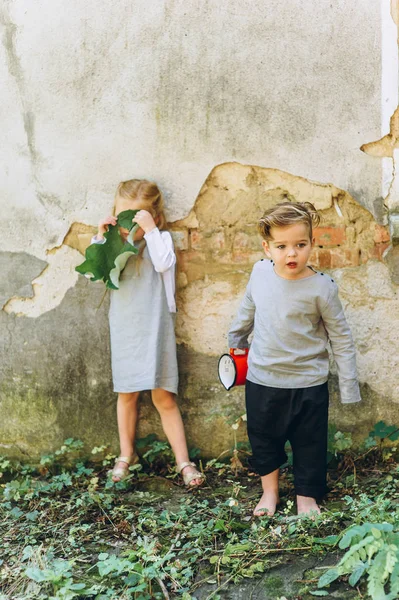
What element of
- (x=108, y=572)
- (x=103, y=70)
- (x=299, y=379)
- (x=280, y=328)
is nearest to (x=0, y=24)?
(x=103, y=70)

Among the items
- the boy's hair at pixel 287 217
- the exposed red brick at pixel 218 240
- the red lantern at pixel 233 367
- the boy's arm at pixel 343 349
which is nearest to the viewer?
the boy's hair at pixel 287 217

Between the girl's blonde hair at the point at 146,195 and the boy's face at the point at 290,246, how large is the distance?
0.74m

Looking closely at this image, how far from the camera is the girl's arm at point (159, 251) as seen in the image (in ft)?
11.0

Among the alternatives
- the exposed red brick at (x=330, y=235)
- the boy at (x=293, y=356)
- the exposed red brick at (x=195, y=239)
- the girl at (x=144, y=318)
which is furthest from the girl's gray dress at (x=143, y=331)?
the exposed red brick at (x=330, y=235)

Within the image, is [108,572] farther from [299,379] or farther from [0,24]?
[0,24]

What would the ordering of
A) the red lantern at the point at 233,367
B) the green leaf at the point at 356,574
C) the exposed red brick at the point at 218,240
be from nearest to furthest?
the green leaf at the point at 356,574 → the red lantern at the point at 233,367 → the exposed red brick at the point at 218,240

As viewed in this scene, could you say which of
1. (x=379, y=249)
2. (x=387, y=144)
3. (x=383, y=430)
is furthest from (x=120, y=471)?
(x=387, y=144)

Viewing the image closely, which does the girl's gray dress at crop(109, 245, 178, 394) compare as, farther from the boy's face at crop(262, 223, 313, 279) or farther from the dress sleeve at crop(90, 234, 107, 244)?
the boy's face at crop(262, 223, 313, 279)

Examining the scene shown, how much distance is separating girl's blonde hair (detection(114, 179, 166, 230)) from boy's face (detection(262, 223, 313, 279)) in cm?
74

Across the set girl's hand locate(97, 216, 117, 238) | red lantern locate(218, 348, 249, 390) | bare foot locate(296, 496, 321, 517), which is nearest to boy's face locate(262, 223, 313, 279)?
red lantern locate(218, 348, 249, 390)

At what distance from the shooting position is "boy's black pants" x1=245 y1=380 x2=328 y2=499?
3084 mm

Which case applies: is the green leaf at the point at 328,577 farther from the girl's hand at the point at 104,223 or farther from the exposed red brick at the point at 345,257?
the girl's hand at the point at 104,223

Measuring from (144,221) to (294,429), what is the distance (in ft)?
4.12

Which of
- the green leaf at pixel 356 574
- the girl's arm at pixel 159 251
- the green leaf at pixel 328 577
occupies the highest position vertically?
the girl's arm at pixel 159 251
